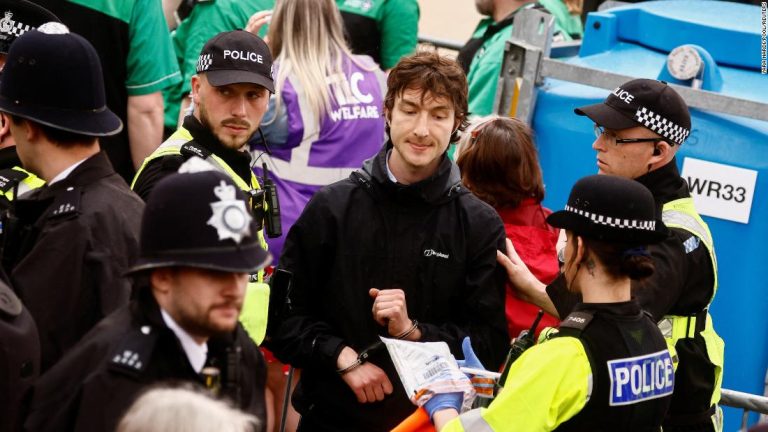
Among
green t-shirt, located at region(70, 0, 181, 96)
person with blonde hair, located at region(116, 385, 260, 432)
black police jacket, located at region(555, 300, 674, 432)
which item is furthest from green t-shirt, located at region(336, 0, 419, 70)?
person with blonde hair, located at region(116, 385, 260, 432)

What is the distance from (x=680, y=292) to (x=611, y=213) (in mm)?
706

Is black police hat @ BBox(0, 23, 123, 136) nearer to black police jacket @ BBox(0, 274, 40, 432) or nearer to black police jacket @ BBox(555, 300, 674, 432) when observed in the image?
black police jacket @ BBox(0, 274, 40, 432)

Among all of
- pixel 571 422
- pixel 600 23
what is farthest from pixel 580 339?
pixel 600 23

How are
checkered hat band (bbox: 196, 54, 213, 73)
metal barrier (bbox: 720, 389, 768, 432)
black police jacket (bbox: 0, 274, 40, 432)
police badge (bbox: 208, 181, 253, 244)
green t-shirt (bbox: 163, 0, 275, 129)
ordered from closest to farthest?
1. police badge (bbox: 208, 181, 253, 244)
2. black police jacket (bbox: 0, 274, 40, 432)
3. checkered hat band (bbox: 196, 54, 213, 73)
4. metal barrier (bbox: 720, 389, 768, 432)
5. green t-shirt (bbox: 163, 0, 275, 129)

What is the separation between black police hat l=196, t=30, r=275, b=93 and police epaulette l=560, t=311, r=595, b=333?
159 cm

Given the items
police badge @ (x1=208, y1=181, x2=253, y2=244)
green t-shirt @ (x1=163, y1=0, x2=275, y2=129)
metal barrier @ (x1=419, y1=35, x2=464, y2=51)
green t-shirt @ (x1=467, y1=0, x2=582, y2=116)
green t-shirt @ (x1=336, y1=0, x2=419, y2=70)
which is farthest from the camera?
metal barrier @ (x1=419, y1=35, x2=464, y2=51)

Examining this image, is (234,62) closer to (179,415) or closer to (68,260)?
(68,260)

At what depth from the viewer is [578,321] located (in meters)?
3.43

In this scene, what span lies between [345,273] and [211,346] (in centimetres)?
123

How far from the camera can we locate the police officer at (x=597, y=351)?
3.32 metres

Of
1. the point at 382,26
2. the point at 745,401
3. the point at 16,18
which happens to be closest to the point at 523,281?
the point at 745,401

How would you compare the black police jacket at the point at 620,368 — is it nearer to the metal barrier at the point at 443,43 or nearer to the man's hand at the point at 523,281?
the man's hand at the point at 523,281

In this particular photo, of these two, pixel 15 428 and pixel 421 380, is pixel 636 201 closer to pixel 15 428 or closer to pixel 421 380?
pixel 421 380

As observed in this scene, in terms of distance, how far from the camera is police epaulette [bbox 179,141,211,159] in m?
4.21
